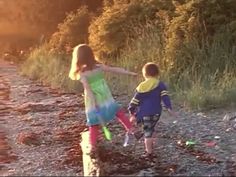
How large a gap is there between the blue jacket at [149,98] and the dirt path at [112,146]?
66 cm

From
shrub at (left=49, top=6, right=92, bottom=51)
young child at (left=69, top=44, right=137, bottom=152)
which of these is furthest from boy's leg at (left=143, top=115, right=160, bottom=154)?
shrub at (left=49, top=6, right=92, bottom=51)

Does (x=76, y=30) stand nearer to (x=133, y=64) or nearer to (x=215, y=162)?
(x=133, y=64)

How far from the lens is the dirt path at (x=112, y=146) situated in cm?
891

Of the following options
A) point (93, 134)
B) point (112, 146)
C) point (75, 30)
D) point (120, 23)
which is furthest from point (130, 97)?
point (75, 30)

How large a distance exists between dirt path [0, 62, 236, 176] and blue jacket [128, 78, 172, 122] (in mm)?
660

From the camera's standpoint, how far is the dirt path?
8.91 metres

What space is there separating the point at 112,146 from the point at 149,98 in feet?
4.13

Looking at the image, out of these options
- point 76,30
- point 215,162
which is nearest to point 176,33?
point 215,162

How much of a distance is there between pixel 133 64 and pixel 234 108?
4.95 meters

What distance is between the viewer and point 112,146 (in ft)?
33.6

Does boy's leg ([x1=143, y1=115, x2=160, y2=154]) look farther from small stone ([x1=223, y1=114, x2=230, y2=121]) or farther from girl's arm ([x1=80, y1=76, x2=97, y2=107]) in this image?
small stone ([x1=223, y1=114, x2=230, y2=121])

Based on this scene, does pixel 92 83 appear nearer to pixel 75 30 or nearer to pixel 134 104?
pixel 134 104

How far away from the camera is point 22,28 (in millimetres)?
32938

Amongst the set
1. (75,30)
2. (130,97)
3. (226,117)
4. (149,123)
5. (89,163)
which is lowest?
(89,163)
